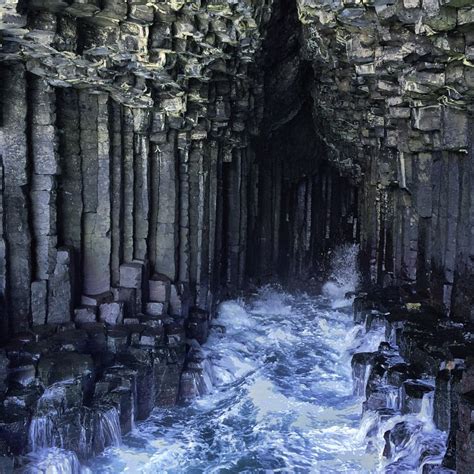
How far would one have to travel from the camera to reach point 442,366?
9.19m

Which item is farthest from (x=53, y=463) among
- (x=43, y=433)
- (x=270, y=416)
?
(x=270, y=416)

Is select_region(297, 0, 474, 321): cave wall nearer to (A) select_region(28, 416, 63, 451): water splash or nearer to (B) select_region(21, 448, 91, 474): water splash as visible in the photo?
(B) select_region(21, 448, 91, 474): water splash

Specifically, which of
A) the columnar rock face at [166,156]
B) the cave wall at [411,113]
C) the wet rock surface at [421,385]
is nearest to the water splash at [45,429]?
the columnar rock face at [166,156]

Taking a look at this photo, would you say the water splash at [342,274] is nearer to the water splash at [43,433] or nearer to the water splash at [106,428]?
the water splash at [106,428]

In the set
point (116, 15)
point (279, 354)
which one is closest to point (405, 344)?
point (279, 354)

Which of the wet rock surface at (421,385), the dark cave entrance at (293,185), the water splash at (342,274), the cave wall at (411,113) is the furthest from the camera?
the water splash at (342,274)

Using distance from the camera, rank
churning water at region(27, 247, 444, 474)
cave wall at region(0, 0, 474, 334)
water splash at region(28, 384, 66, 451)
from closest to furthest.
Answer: water splash at region(28, 384, 66, 451) < churning water at region(27, 247, 444, 474) < cave wall at region(0, 0, 474, 334)

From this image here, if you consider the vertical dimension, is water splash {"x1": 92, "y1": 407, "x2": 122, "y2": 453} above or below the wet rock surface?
below

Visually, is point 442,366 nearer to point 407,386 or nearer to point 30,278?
point 407,386

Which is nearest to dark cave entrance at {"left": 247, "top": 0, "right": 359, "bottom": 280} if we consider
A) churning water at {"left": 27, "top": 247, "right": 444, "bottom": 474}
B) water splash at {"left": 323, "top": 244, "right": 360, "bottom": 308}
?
water splash at {"left": 323, "top": 244, "right": 360, "bottom": 308}

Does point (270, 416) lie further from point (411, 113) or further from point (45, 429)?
point (411, 113)

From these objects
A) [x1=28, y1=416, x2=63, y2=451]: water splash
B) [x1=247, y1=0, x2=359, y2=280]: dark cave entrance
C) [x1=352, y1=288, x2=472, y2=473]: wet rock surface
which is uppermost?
[x1=247, y1=0, x2=359, y2=280]: dark cave entrance

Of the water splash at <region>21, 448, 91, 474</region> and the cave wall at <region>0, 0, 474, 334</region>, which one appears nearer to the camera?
the water splash at <region>21, 448, 91, 474</region>

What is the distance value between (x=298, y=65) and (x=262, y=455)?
35.9ft
